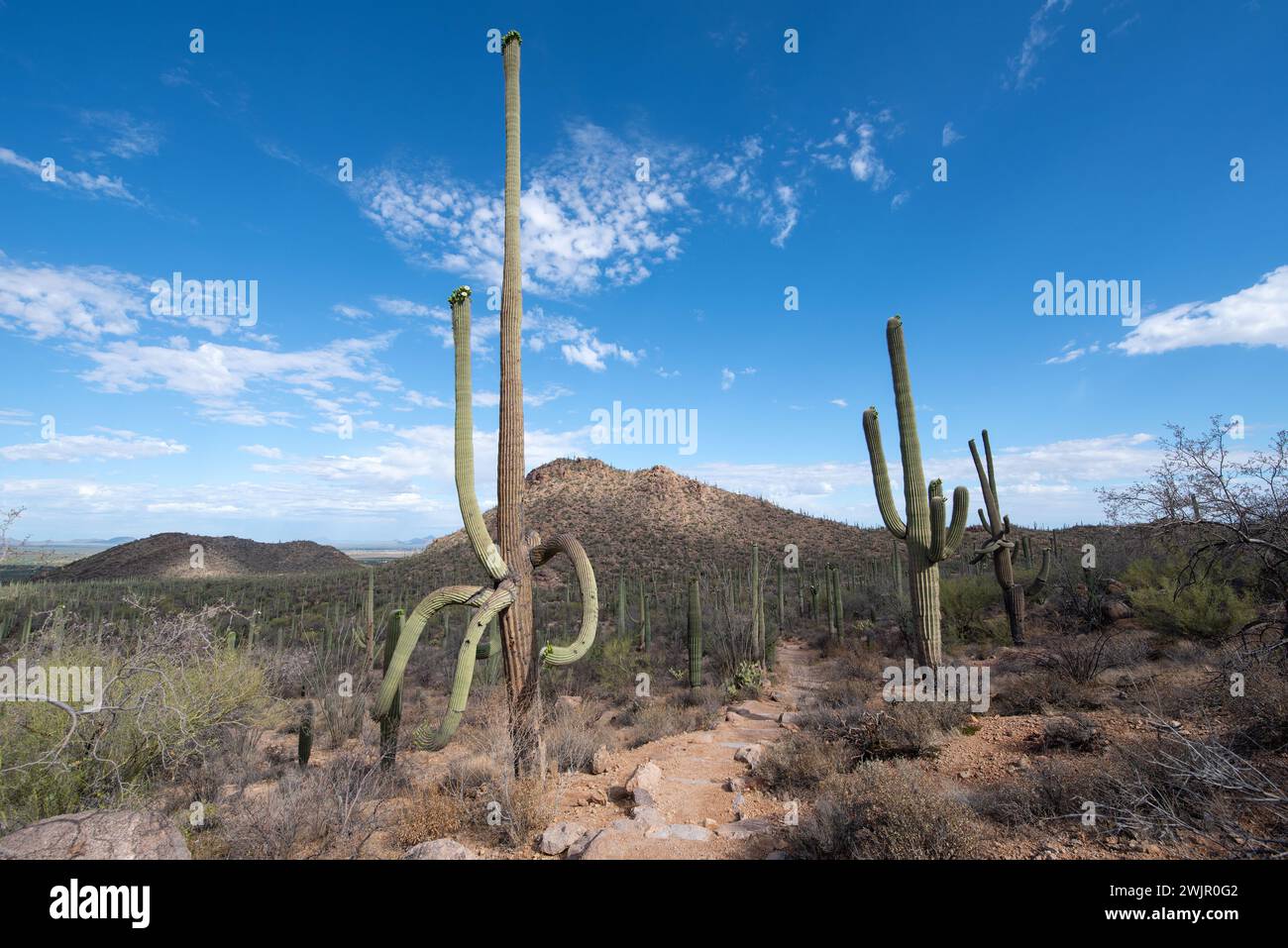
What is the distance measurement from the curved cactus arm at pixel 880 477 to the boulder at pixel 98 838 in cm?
963

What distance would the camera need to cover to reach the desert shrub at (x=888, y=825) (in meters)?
4.11

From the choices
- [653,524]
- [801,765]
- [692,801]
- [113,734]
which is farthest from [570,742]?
[653,524]

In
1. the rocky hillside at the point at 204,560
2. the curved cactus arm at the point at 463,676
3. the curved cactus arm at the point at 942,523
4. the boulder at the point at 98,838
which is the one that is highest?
the curved cactus arm at the point at 942,523

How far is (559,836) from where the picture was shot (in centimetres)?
524

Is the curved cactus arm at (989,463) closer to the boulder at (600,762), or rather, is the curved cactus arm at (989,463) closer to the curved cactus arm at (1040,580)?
the curved cactus arm at (1040,580)

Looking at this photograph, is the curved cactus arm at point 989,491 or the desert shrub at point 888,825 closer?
the desert shrub at point 888,825

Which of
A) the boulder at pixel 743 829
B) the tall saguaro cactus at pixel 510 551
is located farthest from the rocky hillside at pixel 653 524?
the boulder at pixel 743 829

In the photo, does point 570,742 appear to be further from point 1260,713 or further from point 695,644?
point 1260,713

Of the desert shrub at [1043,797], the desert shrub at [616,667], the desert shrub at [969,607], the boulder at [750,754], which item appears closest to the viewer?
the desert shrub at [1043,797]

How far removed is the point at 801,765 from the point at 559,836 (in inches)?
119

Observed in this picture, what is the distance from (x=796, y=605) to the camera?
915 inches
